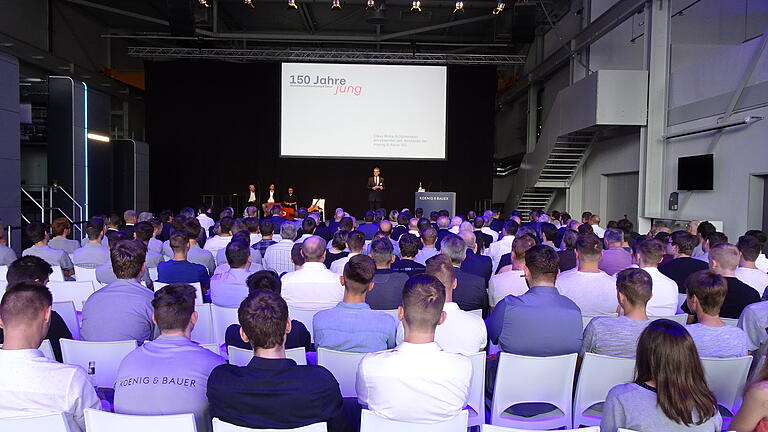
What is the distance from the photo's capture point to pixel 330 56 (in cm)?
1722

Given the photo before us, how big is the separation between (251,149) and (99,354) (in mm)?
16875

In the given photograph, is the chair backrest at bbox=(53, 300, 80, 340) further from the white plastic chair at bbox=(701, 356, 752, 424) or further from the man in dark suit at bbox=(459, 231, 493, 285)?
the white plastic chair at bbox=(701, 356, 752, 424)

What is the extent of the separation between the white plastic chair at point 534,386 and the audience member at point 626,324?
0.88 ft

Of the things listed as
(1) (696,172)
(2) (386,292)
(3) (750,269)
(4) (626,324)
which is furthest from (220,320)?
(1) (696,172)

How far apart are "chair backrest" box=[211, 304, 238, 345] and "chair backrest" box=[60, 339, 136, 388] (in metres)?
0.84

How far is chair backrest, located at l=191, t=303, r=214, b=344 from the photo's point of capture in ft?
13.0

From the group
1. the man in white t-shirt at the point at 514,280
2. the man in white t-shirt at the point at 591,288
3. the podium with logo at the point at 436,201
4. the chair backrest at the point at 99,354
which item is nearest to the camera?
the chair backrest at the point at 99,354

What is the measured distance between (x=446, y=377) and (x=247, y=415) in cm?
75

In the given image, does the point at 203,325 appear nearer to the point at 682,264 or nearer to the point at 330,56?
the point at 682,264

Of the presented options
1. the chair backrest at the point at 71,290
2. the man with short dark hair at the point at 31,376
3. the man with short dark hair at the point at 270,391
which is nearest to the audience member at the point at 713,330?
the man with short dark hair at the point at 270,391

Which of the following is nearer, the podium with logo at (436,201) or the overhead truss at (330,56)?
the podium with logo at (436,201)

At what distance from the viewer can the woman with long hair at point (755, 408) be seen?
1985mm

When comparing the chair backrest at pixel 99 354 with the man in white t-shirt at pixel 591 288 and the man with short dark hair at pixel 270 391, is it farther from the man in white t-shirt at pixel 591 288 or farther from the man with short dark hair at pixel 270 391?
the man in white t-shirt at pixel 591 288

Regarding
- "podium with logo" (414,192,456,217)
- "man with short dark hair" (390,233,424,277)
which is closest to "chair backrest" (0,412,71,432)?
"man with short dark hair" (390,233,424,277)
